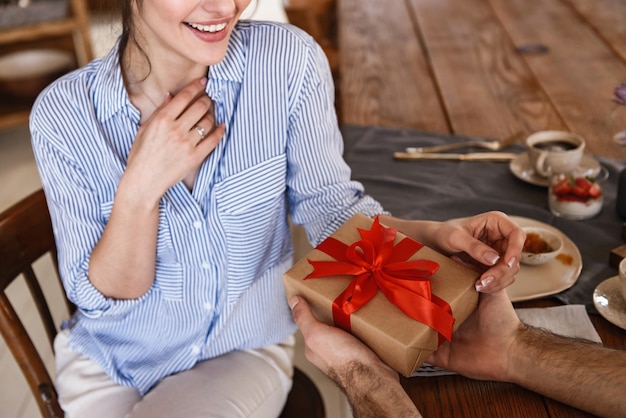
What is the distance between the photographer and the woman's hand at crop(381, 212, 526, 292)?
89 cm

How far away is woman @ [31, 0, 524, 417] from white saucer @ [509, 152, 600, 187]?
38 centimetres

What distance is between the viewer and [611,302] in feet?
3.31

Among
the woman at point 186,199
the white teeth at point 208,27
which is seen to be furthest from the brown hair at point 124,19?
the white teeth at point 208,27

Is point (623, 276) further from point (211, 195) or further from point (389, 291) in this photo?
point (211, 195)

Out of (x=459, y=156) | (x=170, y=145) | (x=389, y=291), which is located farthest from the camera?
(x=459, y=156)

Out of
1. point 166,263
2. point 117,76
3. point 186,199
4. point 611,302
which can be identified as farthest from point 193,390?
point 611,302

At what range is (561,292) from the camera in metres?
1.06

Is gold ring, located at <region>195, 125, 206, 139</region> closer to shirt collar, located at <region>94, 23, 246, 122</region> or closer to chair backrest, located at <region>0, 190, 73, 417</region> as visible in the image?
shirt collar, located at <region>94, 23, 246, 122</region>

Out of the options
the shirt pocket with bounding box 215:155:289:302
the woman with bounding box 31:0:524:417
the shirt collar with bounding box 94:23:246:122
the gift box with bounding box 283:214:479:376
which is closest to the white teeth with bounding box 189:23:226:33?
the woman with bounding box 31:0:524:417

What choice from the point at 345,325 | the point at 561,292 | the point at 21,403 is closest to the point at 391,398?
the point at 345,325

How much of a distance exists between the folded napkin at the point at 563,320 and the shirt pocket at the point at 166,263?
23.7 inches

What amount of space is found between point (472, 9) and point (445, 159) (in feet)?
3.63

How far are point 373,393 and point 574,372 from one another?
0.86ft

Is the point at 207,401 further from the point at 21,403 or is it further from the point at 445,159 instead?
the point at 21,403
